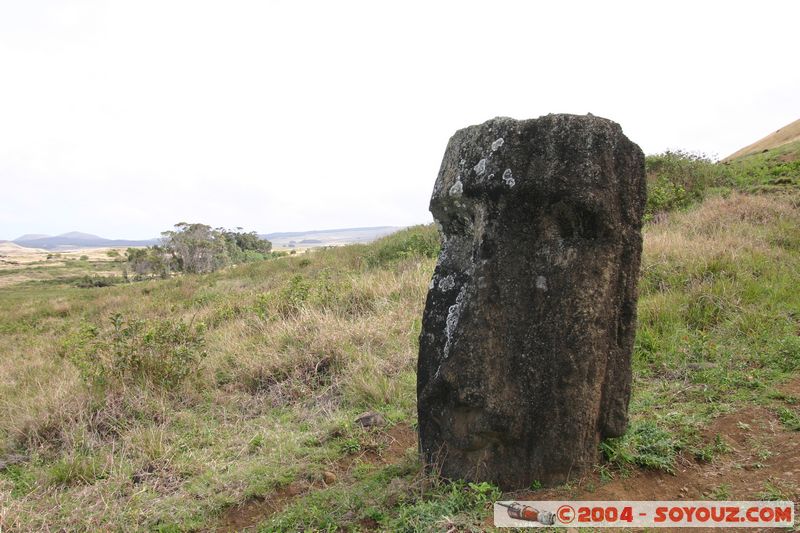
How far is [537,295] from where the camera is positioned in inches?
118

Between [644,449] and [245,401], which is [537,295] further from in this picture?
[245,401]

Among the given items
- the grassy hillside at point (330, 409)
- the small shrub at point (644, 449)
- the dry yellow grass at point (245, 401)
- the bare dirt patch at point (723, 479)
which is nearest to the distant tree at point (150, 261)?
the dry yellow grass at point (245, 401)

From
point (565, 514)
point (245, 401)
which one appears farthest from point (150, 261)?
point (565, 514)

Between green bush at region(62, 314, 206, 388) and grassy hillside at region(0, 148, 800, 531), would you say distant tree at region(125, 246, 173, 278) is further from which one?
green bush at region(62, 314, 206, 388)

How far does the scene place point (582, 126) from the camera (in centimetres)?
292

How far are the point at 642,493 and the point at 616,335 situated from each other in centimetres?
85

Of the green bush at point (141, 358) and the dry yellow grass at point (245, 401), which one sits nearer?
the dry yellow grass at point (245, 401)

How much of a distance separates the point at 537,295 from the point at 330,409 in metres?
2.55

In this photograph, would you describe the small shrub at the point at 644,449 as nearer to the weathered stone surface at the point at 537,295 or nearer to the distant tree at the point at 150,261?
the weathered stone surface at the point at 537,295

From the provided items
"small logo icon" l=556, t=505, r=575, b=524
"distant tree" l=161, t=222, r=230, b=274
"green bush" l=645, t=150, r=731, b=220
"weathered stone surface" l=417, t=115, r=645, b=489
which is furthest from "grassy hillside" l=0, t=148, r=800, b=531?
"distant tree" l=161, t=222, r=230, b=274

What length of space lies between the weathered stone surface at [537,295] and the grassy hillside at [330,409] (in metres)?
0.30

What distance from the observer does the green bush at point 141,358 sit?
18.0 feet

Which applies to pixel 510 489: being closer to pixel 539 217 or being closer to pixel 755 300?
pixel 539 217

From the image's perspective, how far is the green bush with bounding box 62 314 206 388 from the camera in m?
5.48
